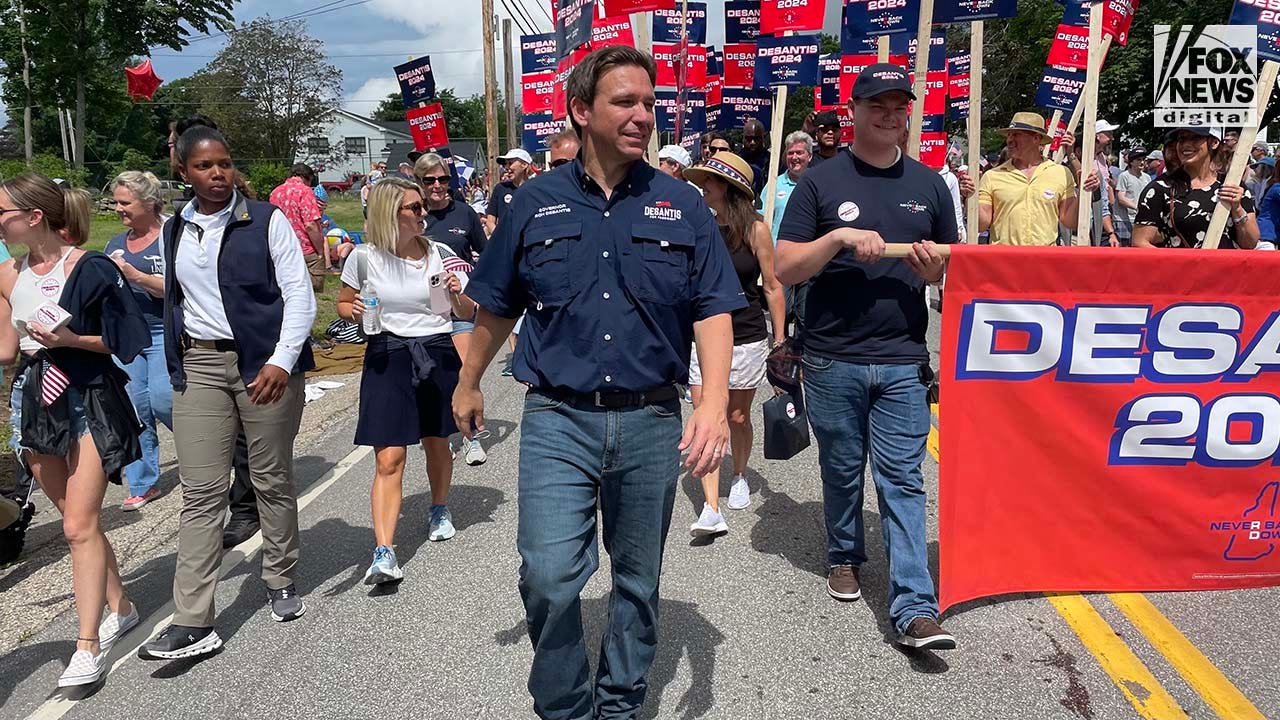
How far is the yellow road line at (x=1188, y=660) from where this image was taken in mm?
3090

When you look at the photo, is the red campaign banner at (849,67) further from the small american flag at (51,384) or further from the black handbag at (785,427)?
the small american flag at (51,384)

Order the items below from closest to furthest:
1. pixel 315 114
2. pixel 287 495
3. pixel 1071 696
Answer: pixel 1071 696
pixel 287 495
pixel 315 114

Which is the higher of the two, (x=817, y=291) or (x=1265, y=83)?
(x=1265, y=83)

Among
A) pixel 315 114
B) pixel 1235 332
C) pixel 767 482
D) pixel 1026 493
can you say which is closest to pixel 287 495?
pixel 767 482

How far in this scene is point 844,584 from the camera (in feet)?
13.3

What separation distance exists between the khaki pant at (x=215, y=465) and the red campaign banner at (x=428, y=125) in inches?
437

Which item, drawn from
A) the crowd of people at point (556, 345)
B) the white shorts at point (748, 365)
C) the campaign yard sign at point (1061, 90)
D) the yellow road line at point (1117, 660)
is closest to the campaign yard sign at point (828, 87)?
the campaign yard sign at point (1061, 90)

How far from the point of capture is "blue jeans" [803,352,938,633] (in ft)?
11.8

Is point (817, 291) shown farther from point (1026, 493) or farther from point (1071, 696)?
point (1071, 696)

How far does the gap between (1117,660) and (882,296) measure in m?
1.64

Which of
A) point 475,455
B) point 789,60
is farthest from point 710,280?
point 789,60

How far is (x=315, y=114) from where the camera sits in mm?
62188

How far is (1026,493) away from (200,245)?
3693 mm

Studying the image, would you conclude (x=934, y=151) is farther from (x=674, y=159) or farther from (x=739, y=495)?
(x=739, y=495)
